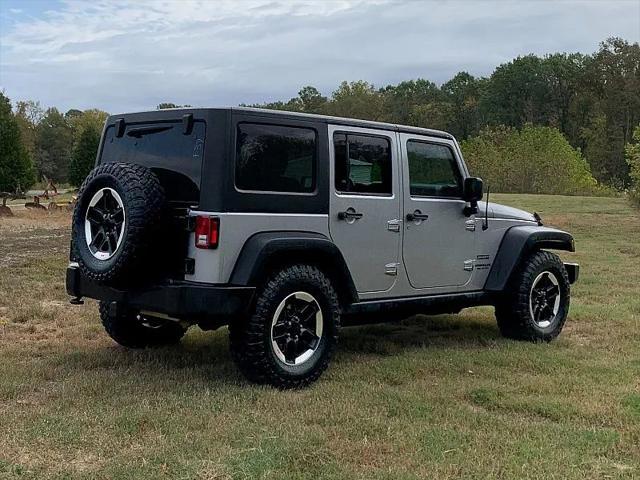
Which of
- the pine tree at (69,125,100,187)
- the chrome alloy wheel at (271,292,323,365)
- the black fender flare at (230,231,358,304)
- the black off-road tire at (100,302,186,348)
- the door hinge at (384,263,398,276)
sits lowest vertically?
the black off-road tire at (100,302,186,348)

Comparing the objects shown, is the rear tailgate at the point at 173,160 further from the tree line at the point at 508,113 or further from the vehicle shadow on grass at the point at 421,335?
the tree line at the point at 508,113

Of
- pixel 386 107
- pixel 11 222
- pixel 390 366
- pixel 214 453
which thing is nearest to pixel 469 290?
pixel 390 366

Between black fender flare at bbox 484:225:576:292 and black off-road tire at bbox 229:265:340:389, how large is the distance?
2031 mm

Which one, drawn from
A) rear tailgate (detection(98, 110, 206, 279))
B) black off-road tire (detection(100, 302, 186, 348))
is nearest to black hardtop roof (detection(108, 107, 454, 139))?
rear tailgate (detection(98, 110, 206, 279))

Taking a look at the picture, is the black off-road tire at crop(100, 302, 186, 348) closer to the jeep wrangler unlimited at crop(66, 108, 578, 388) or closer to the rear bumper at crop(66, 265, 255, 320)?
the jeep wrangler unlimited at crop(66, 108, 578, 388)

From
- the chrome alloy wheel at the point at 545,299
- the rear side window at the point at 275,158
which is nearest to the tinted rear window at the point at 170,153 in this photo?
the rear side window at the point at 275,158

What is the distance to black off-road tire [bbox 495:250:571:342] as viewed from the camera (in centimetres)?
667

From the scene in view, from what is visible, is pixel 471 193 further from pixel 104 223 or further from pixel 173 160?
pixel 104 223

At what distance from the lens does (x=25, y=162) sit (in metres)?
36.9

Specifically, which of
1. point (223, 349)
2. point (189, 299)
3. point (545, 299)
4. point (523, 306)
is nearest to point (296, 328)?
point (189, 299)

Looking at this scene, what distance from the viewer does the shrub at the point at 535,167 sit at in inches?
1679

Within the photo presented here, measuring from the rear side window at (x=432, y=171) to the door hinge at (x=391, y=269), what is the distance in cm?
61

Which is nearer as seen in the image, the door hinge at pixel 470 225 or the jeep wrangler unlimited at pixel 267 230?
the jeep wrangler unlimited at pixel 267 230

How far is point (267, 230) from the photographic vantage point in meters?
5.01
